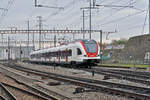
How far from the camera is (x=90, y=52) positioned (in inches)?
1065

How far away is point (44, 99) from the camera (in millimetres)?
10383

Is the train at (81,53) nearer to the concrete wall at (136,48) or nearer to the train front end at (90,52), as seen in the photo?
the train front end at (90,52)

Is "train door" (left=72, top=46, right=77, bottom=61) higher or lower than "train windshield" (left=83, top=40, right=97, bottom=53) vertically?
lower

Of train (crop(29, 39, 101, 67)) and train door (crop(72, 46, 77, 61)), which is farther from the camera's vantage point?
train door (crop(72, 46, 77, 61))

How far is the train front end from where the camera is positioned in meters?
26.9

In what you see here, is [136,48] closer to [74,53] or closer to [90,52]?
[74,53]

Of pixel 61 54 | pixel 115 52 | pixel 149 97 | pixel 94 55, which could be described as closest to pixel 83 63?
pixel 94 55

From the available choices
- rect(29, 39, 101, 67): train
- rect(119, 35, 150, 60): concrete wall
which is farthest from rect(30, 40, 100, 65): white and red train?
rect(119, 35, 150, 60): concrete wall

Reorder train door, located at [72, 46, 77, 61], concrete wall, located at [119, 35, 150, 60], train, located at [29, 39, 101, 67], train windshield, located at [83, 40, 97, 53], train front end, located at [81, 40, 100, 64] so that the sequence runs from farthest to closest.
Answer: concrete wall, located at [119, 35, 150, 60] → train door, located at [72, 46, 77, 61] → train windshield, located at [83, 40, 97, 53] → train, located at [29, 39, 101, 67] → train front end, located at [81, 40, 100, 64]

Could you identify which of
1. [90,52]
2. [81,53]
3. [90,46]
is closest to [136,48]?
[90,46]

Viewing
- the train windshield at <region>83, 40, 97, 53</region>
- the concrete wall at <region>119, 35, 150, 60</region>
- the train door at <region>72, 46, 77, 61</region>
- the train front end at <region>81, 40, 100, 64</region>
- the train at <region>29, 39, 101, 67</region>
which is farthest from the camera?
the concrete wall at <region>119, 35, 150, 60</region>

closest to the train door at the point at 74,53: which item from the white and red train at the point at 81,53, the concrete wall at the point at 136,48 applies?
the white and red train at the point at 81,53

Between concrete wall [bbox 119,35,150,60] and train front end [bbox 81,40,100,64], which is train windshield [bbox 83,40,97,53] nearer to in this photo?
train front end [bbox 81,40,100,64]

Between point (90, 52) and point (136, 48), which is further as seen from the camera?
point (136, 48)
